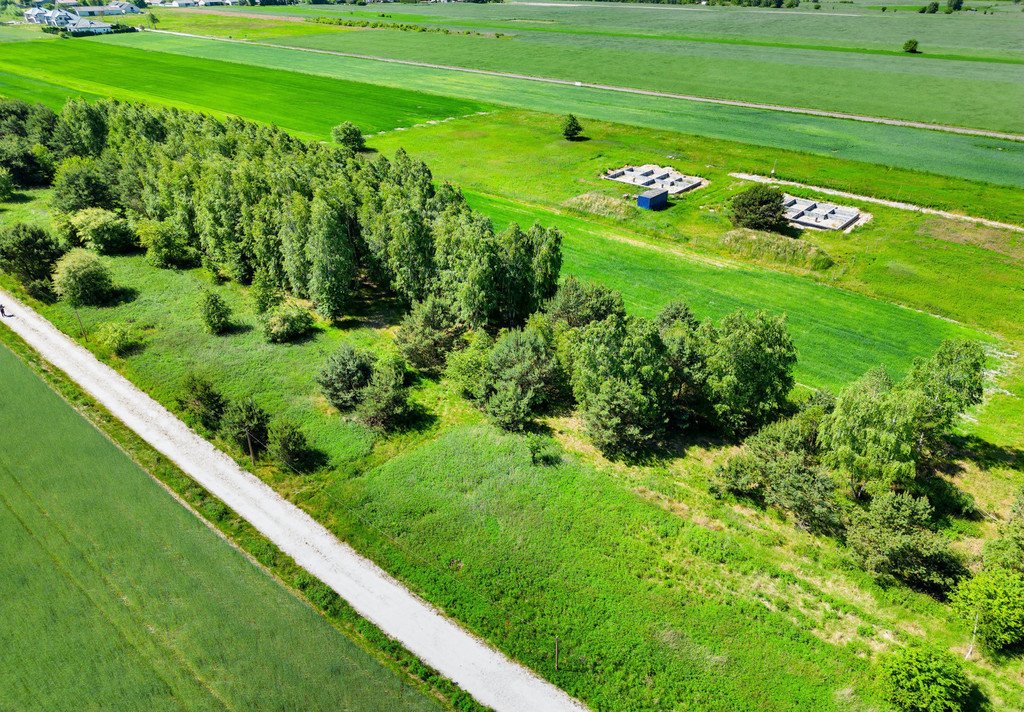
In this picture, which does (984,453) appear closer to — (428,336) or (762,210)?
(762,210)

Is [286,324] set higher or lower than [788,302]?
lower

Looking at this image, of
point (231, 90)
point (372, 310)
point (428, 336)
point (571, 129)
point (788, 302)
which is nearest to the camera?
point (428, 336)

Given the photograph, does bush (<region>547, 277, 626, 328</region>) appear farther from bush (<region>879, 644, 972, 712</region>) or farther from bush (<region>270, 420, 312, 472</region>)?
bush (<region>879, 644, 972, 712</region>)

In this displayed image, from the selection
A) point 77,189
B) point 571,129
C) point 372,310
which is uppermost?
point 571,129

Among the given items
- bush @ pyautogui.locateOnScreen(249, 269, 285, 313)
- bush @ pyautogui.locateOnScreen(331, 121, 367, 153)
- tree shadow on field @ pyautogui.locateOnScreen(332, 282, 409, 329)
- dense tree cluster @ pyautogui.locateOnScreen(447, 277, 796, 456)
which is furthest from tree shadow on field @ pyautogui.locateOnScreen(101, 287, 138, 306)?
bush @ pyautogui.locateOnScreen(331, 121, 367, 153)

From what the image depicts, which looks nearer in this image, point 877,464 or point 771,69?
point 877,464

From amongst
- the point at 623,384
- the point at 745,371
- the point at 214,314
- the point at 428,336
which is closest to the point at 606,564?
the point at 623,384

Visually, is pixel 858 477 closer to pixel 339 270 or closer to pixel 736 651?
pixel 736 651
